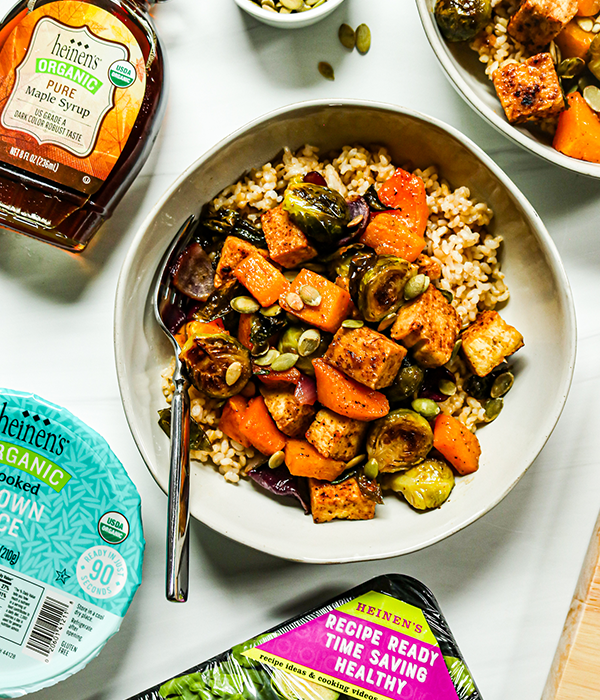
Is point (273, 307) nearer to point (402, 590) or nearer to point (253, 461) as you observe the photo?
point (253, 461)

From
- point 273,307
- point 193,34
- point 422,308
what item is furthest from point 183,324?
point 193,34

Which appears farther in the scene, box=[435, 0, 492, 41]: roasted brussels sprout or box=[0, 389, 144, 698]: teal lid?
box=[0, 389, 144, 698]: teal lid

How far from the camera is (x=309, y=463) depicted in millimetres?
1818

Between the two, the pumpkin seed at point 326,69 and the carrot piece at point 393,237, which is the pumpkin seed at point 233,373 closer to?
the carrot piece at point 393,237

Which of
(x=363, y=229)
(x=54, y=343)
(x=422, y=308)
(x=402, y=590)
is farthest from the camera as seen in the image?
(x=54, y=343)

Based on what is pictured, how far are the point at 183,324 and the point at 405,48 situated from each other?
52.6 inches

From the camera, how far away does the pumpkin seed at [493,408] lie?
1.94 m

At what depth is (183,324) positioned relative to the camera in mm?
1963

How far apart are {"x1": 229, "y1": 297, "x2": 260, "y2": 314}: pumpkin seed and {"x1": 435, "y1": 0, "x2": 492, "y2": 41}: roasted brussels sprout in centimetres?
114

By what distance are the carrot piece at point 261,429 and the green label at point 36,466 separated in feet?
2.23

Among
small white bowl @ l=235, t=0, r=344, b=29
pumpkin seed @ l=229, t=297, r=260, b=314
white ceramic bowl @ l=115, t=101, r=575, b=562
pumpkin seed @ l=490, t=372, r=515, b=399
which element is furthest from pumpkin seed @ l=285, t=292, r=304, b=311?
small white bowl @ l=235, t=0, r=344, b=29

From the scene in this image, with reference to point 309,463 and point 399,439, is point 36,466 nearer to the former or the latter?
point 309,463

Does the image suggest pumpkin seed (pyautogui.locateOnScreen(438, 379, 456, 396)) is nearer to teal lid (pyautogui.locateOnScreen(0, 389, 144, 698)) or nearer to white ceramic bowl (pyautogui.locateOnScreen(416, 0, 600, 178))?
white ceramic bowl (pyautogui.locateOnScreen(416, 0, 600, 178))

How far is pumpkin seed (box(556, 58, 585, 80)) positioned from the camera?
1.91 metres
